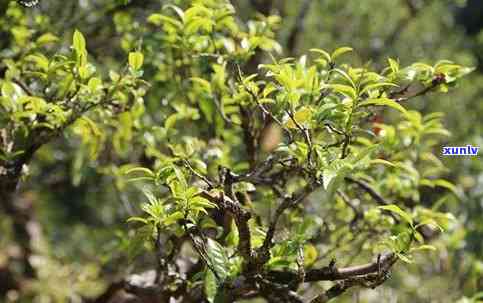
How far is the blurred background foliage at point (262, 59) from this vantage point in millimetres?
3121

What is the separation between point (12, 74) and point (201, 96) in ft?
2.29

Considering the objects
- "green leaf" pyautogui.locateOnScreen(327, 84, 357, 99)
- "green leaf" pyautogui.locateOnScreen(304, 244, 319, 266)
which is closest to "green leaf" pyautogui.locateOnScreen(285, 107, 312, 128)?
"green leaf" pyautogui.locateOnScreen(327, 84, 357, 99)

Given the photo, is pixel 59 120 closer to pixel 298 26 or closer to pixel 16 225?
pixel 298 26

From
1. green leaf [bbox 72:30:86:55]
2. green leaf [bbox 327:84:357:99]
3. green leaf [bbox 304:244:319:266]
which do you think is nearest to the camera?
green leaf [bbox 327:84:357:99]

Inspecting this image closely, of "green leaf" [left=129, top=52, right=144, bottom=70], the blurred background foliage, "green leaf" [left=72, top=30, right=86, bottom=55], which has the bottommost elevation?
the blurred background foliage

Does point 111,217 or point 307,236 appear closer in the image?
point 307,236

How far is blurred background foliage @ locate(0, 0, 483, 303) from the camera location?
312cm

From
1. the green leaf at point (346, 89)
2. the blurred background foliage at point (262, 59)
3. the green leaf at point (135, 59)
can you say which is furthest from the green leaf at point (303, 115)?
the blurred background foliage at point (262, 59)

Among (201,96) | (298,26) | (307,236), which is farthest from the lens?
(298,26)

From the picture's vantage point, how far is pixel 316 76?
80.7 inches

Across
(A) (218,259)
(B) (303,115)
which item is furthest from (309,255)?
(B) (303,115)

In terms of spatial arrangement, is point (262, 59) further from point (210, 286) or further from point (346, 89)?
point (210, 286)

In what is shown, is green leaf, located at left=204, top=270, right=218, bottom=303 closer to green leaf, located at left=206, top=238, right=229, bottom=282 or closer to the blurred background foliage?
green leaf, located at left=206, top=238, right=229, bottom=282

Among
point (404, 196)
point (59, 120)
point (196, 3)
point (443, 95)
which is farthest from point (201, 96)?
point (443, 95)
